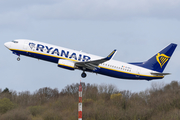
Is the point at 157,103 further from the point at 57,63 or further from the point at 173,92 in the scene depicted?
the point at 57,63

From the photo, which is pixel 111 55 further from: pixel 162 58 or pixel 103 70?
pixel 162 58

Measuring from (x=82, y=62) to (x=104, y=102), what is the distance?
827 inches

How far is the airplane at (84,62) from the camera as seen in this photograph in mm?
73062

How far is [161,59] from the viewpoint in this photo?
263 feet

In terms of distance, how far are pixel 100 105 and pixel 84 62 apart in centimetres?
1734

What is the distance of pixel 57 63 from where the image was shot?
243ft

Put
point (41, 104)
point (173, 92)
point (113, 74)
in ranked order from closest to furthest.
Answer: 1. point (113, 74)
2. point (41, 104)
3. point (173, 92)

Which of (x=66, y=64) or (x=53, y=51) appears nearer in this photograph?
(x=66, y=64)

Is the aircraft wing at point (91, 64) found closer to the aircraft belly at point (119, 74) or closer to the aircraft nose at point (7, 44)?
the aircraft belly at point (119, 74)

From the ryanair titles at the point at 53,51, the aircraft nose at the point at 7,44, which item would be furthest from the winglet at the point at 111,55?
the aircraft nose at the point at 7,44

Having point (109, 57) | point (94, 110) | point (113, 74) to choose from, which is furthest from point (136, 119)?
point (109, 57)

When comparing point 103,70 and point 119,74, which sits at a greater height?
point 103,70

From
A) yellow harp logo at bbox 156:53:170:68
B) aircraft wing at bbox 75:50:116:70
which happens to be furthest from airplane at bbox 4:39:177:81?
yellow harp logo at bbox 156:53:170:68

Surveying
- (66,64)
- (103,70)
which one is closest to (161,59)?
(103,70)
